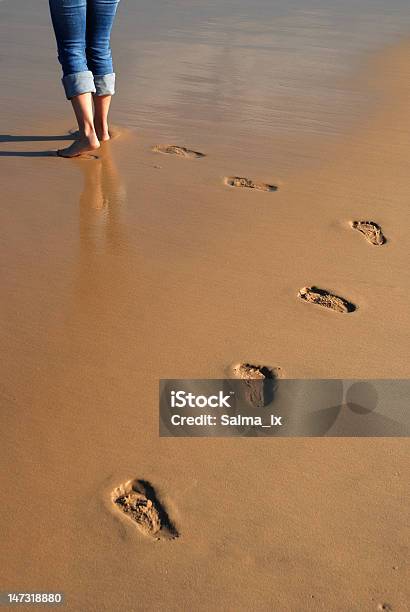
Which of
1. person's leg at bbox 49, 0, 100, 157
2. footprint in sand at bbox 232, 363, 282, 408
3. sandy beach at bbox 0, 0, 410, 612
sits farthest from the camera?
person's leg at bbox 49, 0, 100, 157

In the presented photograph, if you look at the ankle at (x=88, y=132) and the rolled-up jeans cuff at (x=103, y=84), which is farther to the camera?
the rolled-up jeans cuff at (x=103, y=84)

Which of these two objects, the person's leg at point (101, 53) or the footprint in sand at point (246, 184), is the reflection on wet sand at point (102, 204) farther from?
the footprint in sand at point (246, 184)

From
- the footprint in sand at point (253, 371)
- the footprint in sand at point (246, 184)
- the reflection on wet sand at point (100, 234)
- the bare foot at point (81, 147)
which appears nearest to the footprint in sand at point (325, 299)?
the footprint in sand at point (253, 371)

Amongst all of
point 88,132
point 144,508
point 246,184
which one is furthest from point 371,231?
point 144,508

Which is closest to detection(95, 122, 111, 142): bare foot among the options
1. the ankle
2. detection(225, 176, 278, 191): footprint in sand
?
the ankle

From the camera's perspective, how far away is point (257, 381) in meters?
Answer: 2.24

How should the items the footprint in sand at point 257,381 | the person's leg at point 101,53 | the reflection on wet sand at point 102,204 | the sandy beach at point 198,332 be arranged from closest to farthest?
the sandy beach at point 198,332 < the footprint in sand at point 257,381 < the reflection on wet sand at point 102,204 < the person's leg at point 101,53

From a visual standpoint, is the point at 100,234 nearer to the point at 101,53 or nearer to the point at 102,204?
→ the point at 102,204

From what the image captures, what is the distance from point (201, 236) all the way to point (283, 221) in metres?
0.38

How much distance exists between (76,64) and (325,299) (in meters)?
1.80

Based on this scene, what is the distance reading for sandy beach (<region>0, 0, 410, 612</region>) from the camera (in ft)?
5.58

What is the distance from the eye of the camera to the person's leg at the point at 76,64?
3.51 meters

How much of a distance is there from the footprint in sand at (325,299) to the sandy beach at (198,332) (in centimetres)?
4

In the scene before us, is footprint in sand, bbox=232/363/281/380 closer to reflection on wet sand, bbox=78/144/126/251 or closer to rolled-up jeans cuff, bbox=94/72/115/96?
reflection on wet sand, bbox=78/144/126/251
